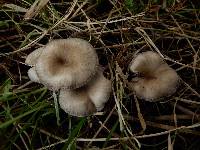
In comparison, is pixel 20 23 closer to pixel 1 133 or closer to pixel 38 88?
pixel 38 88

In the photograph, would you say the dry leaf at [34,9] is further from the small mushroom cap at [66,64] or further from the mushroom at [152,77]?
the mushroom at [152,77]

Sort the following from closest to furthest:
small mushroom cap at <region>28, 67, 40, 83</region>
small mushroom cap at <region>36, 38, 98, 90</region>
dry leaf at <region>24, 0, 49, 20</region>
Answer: small mushroom cap at <region>36, 38, 98, 90</region>
small mushroom cap at <region>28, 67, 40, 83</region>
dry leaf at <region>24, 0, 49, 20</region>

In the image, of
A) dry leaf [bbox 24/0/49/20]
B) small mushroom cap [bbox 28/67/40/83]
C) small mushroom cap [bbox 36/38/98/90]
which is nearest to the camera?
small mushroom cap [bbox 36/38/98/90]

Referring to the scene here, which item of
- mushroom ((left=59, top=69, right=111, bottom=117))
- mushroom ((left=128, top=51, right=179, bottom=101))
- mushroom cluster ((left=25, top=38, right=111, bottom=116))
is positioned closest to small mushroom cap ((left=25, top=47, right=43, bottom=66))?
mushroom cluster ((left=25, top=38, right=111, bottom=116))

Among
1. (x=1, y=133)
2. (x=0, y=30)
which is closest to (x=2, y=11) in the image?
(x=0, y=30)

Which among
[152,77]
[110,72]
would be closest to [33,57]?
[110,72]

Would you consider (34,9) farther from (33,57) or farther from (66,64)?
(66,64)

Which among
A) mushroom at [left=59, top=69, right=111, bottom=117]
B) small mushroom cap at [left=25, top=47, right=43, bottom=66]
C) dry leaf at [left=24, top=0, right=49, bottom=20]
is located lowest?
mushroom at [left=59, top=69, right=111, bottom=117]

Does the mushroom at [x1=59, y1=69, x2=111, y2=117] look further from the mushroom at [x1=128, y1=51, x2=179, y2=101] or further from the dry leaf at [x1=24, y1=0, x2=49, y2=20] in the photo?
the dry leaf at [x1=24, y1=0, x2=49, y2=20]
